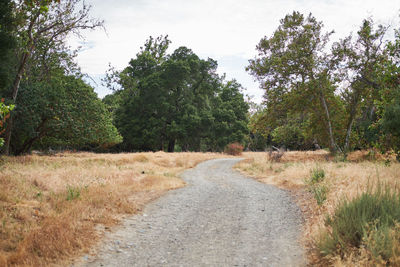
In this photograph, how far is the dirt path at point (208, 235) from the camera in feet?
15.8

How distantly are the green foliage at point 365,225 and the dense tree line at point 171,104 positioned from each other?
3100cm


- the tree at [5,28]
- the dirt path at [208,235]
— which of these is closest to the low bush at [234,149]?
the dirt path at [208,235]

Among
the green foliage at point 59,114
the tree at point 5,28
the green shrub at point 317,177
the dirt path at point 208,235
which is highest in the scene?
the tree at point 5,28

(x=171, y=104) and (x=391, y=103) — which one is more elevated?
(x=171, y=104)

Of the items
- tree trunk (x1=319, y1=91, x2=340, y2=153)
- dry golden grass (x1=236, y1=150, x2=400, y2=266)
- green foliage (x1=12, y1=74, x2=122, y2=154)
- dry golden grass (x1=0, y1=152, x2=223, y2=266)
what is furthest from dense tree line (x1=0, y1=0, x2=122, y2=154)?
tree trunk (x1=319, y1=91, x2=340, y2=153)

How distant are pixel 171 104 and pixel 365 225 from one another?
35301 mm

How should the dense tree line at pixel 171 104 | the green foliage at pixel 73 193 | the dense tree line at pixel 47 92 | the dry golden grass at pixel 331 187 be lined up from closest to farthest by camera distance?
the dry golden grass at pixel 331 187, the green foliage at pixel 73 193, the dense tree line at pixel 47 92, the dense tree line at pixel 171 104

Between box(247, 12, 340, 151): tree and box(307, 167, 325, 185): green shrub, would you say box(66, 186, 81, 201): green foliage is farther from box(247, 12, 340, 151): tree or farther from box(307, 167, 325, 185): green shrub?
box(247, 12, 340, 151): tree

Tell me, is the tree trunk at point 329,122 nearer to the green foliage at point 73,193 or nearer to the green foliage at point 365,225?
the green foliage at point 365,225

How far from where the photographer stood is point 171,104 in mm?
38594

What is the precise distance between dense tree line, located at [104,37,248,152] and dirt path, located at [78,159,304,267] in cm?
2734

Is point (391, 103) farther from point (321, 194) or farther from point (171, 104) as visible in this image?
point (171, 104)

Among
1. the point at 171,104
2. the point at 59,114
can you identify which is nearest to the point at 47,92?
the point at 59,114

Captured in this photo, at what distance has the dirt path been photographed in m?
4.80
